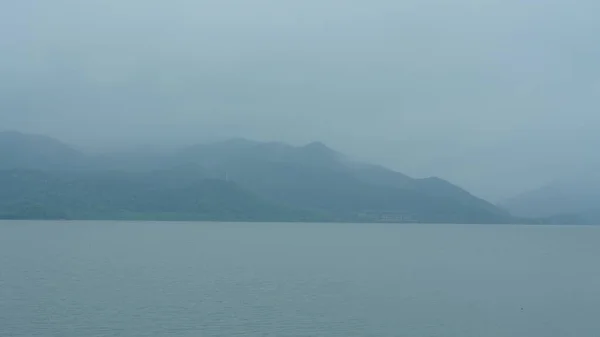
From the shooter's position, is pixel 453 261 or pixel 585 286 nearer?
pixel 585 286

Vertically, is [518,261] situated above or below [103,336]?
above

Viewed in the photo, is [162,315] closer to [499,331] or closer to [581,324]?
[499,331]

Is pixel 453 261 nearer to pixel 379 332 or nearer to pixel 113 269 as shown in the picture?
pixel 113 269

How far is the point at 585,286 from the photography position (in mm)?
93438

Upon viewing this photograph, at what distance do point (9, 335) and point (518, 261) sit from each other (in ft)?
364

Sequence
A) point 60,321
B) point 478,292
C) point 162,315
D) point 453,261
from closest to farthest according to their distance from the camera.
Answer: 1. point 60,321
2. point 162,315
3. point 478,292
4. point 453,261

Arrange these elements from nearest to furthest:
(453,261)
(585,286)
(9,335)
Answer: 1. (9,335)
2. (585,286)
3. (453,261)

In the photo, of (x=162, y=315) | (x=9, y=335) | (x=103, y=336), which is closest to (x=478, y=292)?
(x=162, y=315)

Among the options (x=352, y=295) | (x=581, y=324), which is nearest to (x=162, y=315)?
(x=352, y=295)

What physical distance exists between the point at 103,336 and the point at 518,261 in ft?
351

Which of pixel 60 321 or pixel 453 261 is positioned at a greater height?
pixel 453 261

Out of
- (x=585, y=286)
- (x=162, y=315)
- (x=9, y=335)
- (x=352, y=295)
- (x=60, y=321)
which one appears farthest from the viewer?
(x=585, y=286)

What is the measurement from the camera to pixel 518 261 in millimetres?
139625

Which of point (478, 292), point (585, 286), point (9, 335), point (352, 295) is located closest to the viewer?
point (9, 335)
